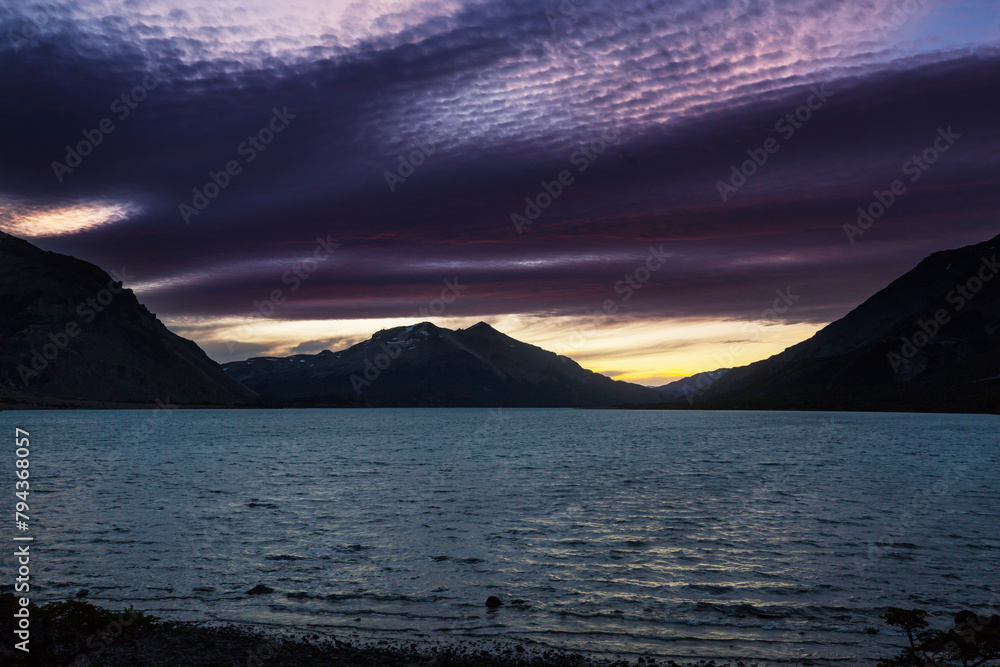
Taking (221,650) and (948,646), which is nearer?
(948,646)

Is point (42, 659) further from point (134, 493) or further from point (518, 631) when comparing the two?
point (134, 493)

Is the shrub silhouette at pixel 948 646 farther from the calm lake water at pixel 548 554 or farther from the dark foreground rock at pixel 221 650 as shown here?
the dark foreground rock at pixel 221 650

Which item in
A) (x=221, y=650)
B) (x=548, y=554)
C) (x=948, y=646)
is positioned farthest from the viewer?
(x=548, y=554)

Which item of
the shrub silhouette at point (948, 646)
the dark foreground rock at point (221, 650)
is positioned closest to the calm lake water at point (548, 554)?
the dark foreground rock at point (221, 650)

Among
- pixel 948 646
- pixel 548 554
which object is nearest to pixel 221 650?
pixel 548 554

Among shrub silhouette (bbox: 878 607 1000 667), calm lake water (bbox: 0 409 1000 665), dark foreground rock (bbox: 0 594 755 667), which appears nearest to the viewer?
shrub silhouette (bbox: 878 607 1000 667)

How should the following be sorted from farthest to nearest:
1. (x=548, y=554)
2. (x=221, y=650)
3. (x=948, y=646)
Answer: (x=548, y=554) → (x=221, y=650) → (x=948, y=646)

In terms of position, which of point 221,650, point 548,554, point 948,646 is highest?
point 948,646

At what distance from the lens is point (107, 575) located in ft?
93.0

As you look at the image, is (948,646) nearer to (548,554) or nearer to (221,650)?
(548,554)

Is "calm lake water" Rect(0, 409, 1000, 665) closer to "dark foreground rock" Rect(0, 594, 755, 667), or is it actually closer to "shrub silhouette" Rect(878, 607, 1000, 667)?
"dark foreground rock" Rect(0, 594, 755, 667)

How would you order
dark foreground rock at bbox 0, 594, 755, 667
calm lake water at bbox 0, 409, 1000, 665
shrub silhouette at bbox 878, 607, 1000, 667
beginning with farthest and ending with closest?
1. calm lake water at bbox 0, 409, 1000, 665
2. dark foreground rock at bbox 0, 594, 755, 667
3. shrub silhouette at bbox 878, 607, 1000, 667

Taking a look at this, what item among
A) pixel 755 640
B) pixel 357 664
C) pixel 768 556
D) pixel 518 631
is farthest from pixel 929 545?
pixel 357 664

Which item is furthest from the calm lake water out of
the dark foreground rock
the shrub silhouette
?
the shrub silhouette
